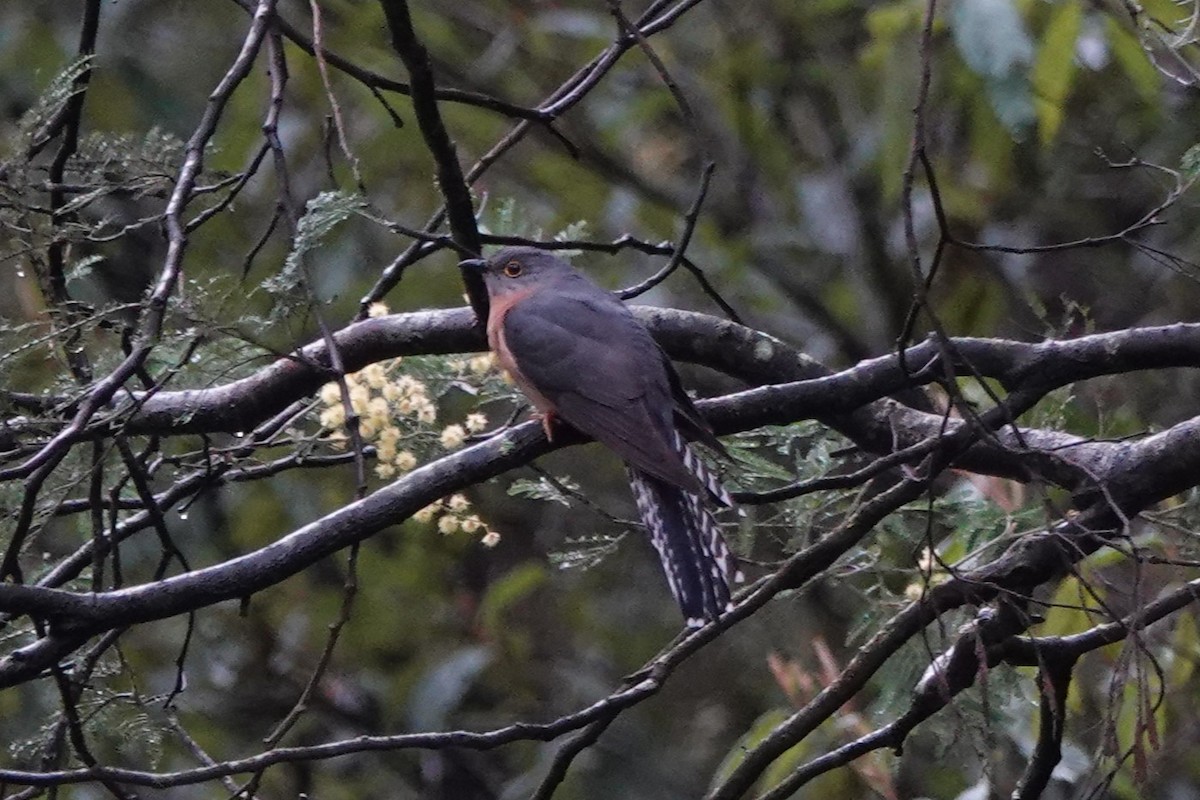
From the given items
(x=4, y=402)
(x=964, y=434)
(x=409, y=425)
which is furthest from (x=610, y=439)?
(x=4, y=402)

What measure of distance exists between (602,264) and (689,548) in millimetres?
4498

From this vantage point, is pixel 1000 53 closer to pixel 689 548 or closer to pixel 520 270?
pixel 520 270

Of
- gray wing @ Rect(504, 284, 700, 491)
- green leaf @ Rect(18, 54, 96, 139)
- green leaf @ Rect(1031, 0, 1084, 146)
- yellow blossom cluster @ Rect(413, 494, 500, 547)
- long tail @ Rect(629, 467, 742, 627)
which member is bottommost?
long tail @ Rect(629, 467, 742, 627)

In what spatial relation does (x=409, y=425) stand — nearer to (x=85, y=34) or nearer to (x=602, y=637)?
(x=85, y=34)

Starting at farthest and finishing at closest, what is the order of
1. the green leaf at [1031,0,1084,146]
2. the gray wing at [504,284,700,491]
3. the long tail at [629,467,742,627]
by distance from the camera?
1. the green leaf at [1031,0,1084,146]
2. the gray wing at [504,284,700,491]
3. the long tail at [629,467,742,627]

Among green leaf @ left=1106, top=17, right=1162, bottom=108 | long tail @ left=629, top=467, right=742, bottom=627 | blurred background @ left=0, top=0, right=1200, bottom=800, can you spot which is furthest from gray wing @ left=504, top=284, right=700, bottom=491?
green leaf @ left=1106, top=17, right=1162, bottom=108

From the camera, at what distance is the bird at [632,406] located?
3.73m

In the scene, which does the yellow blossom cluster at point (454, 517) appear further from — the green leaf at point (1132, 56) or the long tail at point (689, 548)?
the green leaf at point (1132, 56)

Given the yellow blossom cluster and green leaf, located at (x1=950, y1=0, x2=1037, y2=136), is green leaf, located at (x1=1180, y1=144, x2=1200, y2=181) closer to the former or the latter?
green leaf, located at (x1=950, y1=0, x2=1037, y2=136)

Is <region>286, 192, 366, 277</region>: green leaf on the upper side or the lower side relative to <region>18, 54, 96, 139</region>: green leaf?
lower

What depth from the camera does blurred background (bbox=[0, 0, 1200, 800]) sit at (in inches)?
250

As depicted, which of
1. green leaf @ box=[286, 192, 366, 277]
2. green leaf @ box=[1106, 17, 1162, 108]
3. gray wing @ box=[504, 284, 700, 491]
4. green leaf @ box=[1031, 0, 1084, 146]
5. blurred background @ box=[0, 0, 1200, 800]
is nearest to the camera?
green leaf @ box=[286, 192, 366, 277]

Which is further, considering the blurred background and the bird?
the blurred background

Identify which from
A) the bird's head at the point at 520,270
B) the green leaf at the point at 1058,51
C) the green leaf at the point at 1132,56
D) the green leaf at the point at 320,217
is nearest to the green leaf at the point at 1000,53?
the green leaf at the point at 1058,51
